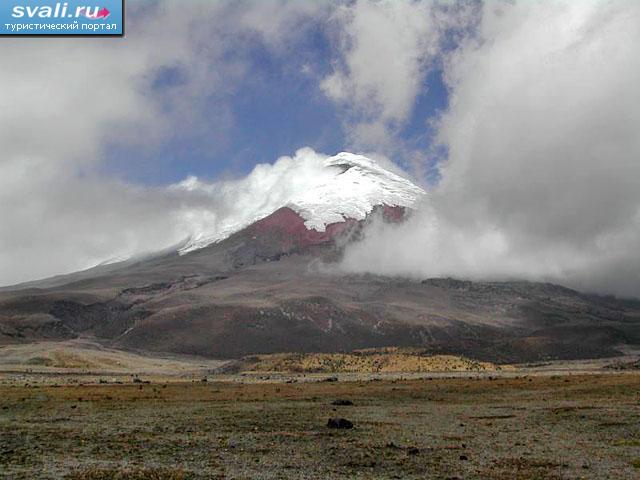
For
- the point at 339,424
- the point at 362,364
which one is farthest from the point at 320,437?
the point at 362,364

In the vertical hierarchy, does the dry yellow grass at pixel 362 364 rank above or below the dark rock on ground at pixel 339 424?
below

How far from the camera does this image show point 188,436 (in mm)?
28078

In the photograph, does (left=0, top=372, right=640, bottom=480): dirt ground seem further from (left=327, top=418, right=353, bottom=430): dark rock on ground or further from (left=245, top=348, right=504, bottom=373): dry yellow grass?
(left=245, top=348, right=504, bottom=373): dry yellow grass

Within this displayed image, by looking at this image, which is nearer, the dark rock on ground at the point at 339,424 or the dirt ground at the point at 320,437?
the dirt ground at the point at 320,437

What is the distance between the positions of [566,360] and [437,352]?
4211 centimetres

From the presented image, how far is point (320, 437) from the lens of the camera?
2759 cm

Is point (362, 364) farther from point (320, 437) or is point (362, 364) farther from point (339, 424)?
point (320, 437)

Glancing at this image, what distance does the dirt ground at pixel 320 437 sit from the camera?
792 inches

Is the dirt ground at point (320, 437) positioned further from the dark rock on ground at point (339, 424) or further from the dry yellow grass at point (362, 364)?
the dry yellow grass at point (362, 364)

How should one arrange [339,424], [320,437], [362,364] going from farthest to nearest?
[362,364] < [339,424] < [320,437]

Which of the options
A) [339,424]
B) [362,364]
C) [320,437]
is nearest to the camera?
[320,437]

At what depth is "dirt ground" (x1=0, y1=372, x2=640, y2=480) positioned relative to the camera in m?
20.1

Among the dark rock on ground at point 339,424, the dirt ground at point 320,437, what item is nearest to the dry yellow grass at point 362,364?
the dirt ground at point 320,437

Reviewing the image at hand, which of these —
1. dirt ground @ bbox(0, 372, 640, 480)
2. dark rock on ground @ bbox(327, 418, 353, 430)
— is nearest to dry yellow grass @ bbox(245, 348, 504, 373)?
dirt ground @ bbox(0, 372, 640, 480)
